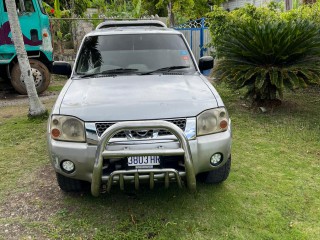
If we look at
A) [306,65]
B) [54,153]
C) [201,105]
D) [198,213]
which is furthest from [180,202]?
[306,65]

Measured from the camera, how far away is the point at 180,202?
3453 millimetres

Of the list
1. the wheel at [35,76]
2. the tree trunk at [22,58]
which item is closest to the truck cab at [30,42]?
the wheel at [35,76]

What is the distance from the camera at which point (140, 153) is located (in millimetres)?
2707

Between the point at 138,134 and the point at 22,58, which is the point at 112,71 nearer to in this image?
the point at 138,134

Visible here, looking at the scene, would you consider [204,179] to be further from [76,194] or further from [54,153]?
[54,153]

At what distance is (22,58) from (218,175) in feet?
14.4

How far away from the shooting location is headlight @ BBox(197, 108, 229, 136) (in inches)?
119

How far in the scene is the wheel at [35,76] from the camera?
8526 mm

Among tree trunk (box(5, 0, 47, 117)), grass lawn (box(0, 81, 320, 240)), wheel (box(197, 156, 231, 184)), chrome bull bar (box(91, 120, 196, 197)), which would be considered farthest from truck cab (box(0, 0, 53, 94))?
chrome bull bar (box(91, 120, 196, 197))

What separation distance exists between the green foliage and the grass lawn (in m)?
1.49

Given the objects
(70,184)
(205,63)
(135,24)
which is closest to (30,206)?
(70,184)

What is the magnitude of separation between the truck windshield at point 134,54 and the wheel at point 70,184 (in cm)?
131

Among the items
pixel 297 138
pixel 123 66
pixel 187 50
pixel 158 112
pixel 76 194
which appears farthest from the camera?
pixel 297 138

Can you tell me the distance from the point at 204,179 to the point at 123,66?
5.39 ft
